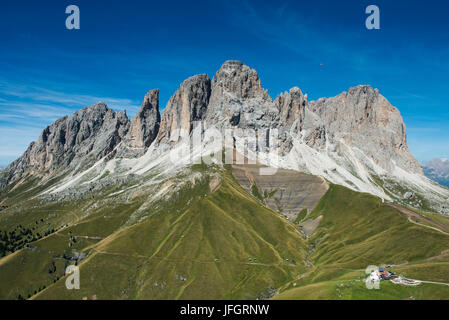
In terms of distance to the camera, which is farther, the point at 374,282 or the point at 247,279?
the point at 247,279

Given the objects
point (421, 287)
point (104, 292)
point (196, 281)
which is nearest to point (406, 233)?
point (421, 287)
